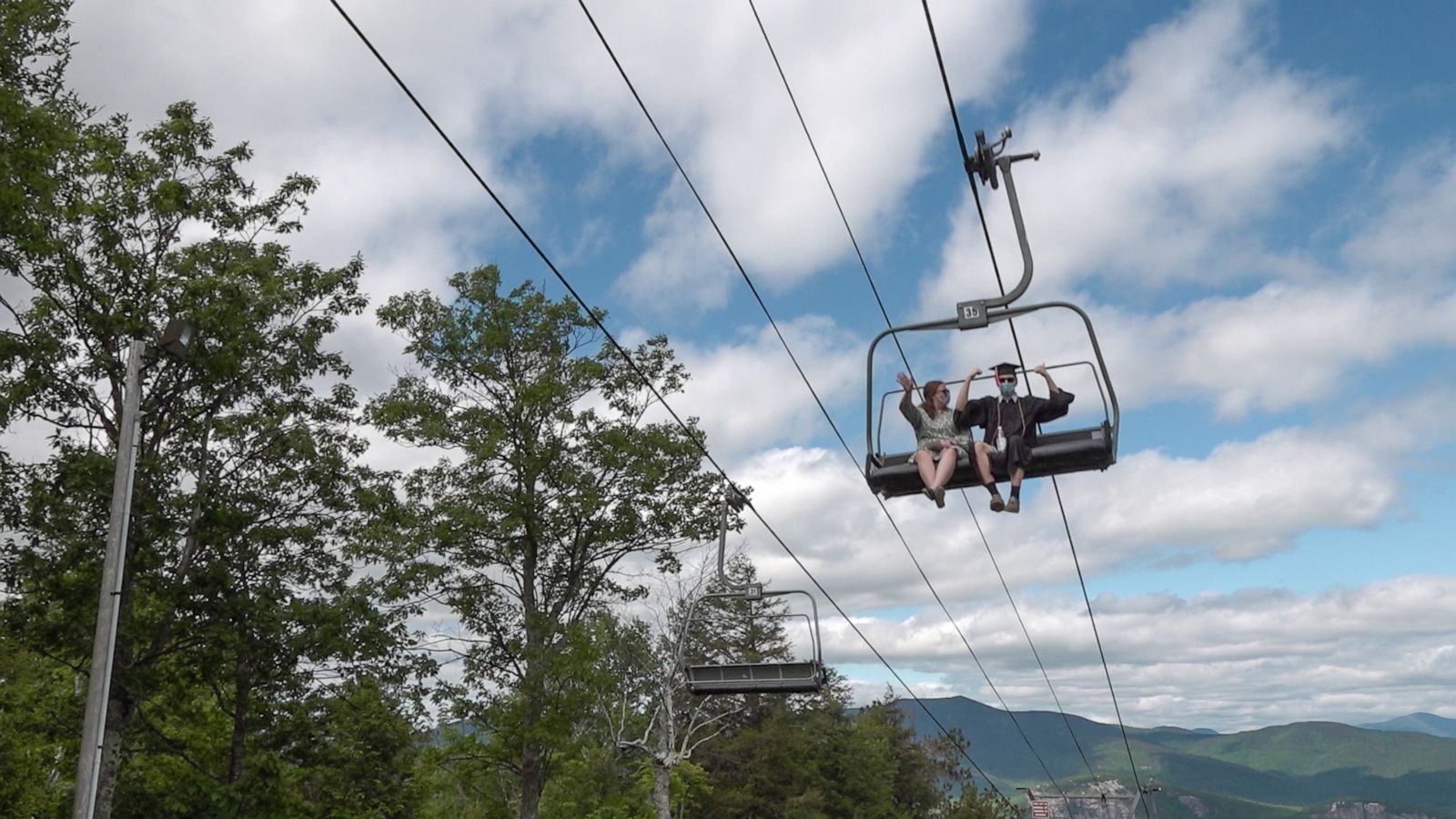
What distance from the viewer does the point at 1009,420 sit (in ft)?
36.0

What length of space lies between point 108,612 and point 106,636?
0.73ft

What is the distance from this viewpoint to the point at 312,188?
20.5 m

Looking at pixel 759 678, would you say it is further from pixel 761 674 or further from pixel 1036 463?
pixel 1036 463

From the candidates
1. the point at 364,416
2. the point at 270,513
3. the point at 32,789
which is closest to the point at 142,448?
the point at 270,513

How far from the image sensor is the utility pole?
9.91m

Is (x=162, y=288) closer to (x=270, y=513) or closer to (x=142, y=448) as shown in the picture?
(x=142, y=448)

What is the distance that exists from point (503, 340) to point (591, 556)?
487cm

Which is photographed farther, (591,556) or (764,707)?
(764,707)

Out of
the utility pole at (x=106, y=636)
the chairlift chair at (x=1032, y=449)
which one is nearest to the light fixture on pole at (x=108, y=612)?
the utility pole at (x=106, y=636)

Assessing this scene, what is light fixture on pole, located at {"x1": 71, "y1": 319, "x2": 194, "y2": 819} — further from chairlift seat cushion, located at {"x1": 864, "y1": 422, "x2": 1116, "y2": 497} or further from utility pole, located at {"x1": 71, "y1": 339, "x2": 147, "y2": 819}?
chairlift seat cushion, located at {"x1": 864, "y1": 422, "x2": 1116, "y2": 497}

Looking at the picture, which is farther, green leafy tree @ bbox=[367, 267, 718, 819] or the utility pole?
green leafy tree @ bbox=[367, 267, 718, 819]

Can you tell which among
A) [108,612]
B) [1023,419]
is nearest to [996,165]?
[1023,419]

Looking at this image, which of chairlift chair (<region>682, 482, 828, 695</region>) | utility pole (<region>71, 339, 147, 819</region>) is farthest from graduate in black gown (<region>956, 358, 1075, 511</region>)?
utility pole (<region>71, 339, 147, 819</region>)

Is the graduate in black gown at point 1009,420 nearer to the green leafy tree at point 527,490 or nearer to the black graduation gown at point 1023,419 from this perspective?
the black graduation gown at point 1023,419
